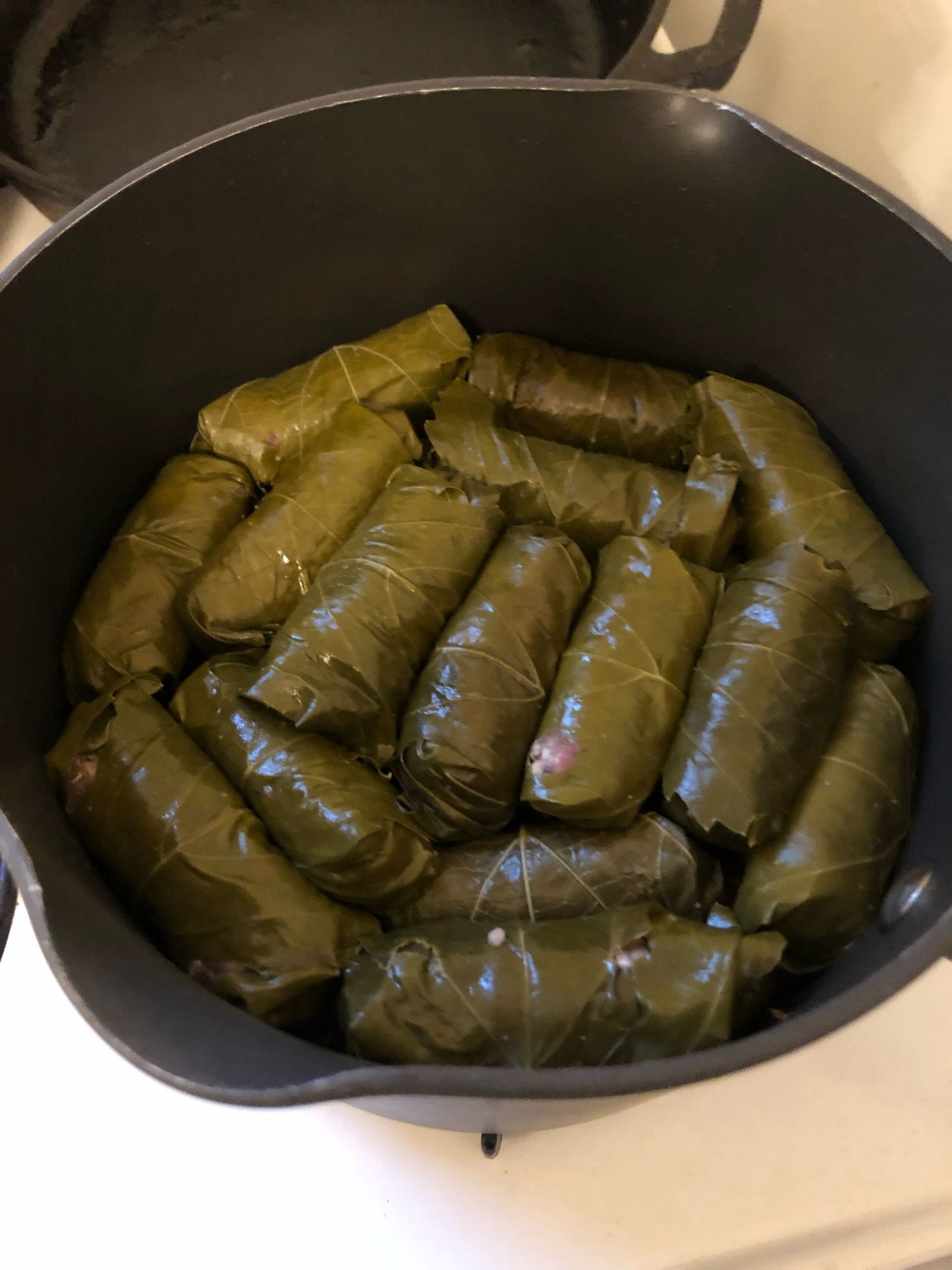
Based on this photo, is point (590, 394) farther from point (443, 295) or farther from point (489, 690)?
point (489, 690)

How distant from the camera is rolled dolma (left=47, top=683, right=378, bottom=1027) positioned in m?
1.11

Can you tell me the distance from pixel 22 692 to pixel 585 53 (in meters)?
1.53

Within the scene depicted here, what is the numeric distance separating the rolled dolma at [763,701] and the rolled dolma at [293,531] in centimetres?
62

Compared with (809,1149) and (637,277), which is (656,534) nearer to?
(637,277)

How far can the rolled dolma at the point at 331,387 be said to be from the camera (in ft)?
4.94

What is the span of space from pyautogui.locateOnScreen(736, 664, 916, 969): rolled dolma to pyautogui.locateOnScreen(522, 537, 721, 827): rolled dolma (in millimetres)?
197

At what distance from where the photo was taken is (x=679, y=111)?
48.1 inches

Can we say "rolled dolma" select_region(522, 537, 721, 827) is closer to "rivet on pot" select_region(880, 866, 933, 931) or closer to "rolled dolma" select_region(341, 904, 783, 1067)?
"rolled dolma" select_region(341, 904, 783, 1067)

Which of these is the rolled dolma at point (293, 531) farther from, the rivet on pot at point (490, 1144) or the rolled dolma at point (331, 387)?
the rivet on pot at point (490, 1144)

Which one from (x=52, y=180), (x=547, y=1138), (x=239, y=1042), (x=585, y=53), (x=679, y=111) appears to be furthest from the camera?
(x=585, y=53)

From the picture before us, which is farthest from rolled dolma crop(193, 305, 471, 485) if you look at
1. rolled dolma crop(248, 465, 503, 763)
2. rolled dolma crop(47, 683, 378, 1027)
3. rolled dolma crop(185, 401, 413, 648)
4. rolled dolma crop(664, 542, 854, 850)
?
rolled dolma crop(664, 542, 854, 850)

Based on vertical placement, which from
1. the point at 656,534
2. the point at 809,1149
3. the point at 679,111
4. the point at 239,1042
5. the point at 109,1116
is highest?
the point at 679,111

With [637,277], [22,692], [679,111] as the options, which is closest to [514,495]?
[637,277]

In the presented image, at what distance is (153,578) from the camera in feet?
4.53
